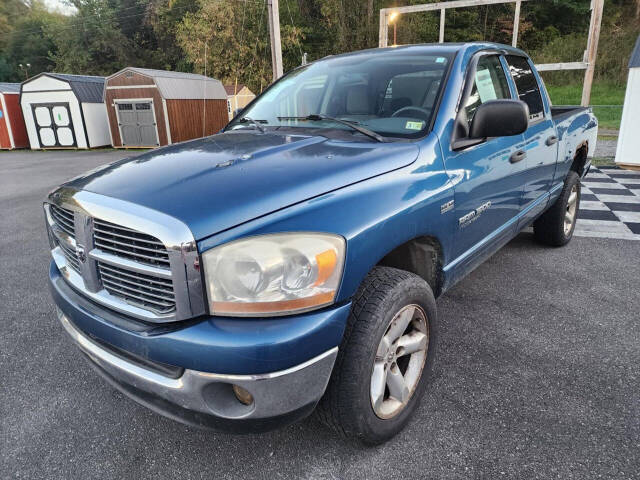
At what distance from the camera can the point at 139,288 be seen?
1577 mm

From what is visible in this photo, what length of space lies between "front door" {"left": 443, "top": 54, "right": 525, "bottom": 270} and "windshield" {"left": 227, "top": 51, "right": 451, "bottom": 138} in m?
0.21

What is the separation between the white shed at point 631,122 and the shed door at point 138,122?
1508 centimetres

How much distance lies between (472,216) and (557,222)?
7.47ft

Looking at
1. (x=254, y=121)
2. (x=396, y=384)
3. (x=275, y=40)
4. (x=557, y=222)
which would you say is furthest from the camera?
(x=275, y=40)

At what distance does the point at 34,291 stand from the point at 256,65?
2963 centimetres

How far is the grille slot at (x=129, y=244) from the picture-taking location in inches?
57.7

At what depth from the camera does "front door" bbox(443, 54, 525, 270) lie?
2.24m

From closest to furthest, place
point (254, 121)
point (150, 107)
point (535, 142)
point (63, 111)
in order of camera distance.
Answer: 1. point (254, 121)
2. point (535, 142)
3. point (150, 107)
4. point (63, 111)

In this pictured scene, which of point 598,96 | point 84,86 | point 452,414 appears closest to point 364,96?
point 452,414

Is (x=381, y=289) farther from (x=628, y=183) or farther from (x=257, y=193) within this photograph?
(x=628, y=183)

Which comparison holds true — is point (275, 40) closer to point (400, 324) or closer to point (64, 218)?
point (64, 218)

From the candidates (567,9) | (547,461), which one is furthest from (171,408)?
(567,9)

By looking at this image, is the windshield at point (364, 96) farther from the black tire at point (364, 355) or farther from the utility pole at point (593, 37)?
the utility pole at point (593, 37)

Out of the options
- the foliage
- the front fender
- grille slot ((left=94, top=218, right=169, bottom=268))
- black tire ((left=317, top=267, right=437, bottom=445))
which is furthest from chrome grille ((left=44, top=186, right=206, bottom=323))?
the foliage
